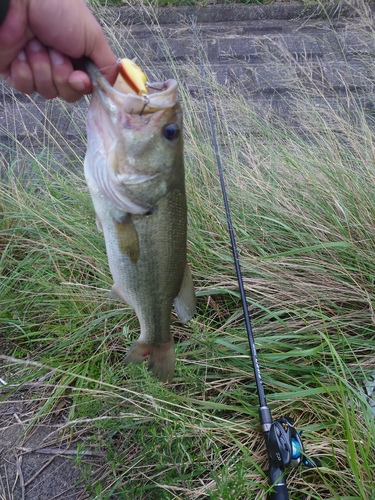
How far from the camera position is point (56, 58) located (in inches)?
55.3

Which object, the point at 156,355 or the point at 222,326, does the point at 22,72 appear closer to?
the point at 156,355

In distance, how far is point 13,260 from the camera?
2.67 meters

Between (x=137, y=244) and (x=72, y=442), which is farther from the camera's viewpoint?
(x=72, y=442)

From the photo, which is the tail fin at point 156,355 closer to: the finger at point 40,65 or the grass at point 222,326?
the grass at point 222,326

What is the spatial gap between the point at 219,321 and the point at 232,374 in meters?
0.40

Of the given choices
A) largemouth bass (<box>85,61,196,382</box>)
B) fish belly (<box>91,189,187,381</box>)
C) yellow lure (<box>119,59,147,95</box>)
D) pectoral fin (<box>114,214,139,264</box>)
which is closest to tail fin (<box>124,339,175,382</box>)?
fish belly (<box>91,189,187,381</box>)

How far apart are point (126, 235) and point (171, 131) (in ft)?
1.05

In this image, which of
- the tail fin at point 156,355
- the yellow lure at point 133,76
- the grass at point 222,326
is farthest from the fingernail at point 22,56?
the grass at point 222,326

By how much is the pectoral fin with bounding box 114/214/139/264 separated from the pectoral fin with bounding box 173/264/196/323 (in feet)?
0.67

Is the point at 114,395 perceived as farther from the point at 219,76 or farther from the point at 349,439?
the point at 219,76

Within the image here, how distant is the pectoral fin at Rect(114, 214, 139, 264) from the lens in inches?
53.1

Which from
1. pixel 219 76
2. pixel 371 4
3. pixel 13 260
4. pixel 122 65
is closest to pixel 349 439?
pixel 122 65

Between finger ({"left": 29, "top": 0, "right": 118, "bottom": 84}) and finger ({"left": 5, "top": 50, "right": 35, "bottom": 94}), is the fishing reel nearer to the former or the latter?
finger ({"left": 29, "top": 0, "right": 118, "bottom": 84})

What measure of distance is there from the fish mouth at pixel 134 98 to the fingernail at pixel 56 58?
0.56ft
